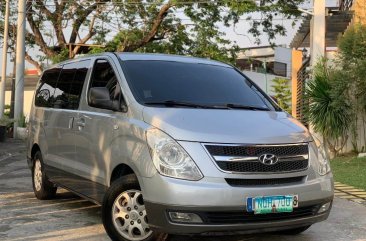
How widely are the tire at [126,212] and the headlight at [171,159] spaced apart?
0.39 meters

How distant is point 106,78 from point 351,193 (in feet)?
14.4

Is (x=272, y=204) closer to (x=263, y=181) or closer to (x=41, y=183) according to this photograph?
(x=263, y=181)

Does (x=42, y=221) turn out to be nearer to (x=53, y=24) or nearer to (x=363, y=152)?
(x=363, y=152)

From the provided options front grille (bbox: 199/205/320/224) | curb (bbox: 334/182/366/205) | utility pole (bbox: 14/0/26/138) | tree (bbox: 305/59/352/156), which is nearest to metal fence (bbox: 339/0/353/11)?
tree (bbox: 305/59/352/156)

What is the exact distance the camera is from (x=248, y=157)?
436cm

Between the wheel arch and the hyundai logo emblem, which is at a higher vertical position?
the hyundai logo emblem

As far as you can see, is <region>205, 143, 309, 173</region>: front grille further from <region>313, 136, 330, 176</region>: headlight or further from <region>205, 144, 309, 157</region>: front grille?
<region>313, 136, 330, 176</region>: headlight

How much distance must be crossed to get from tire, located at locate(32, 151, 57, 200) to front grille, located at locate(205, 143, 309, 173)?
3.46 meters

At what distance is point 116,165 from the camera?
4.98 m

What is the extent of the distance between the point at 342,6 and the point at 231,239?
55.5 feet

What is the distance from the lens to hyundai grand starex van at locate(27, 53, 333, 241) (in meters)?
4.30

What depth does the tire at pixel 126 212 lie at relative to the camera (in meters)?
4.68

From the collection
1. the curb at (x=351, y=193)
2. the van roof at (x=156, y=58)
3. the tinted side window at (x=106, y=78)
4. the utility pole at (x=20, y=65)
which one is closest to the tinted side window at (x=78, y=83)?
the tinted side window at (x=106, y=78)

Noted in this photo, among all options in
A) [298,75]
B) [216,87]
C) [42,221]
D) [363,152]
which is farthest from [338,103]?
[42,221]
